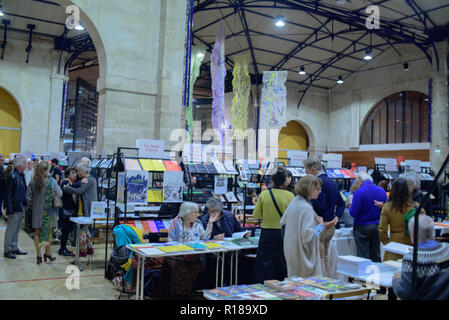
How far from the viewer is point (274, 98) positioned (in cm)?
1291

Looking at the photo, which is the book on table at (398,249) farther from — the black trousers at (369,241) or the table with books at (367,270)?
the black trousers at (369,241)

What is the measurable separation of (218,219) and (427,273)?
2.78 metres

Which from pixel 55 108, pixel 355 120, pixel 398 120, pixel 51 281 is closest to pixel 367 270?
pixel 51 281

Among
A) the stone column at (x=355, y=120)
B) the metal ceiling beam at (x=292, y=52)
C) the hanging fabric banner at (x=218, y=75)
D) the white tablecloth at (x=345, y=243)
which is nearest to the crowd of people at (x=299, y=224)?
the white tablecloth at (x=345, y=243)

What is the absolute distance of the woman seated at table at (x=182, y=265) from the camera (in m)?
4.21

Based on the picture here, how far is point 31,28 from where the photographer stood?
49.0 ft

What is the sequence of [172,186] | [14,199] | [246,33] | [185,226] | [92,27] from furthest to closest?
[246,33] → [92,27] → [14,199] → [172,186] → [185,226]

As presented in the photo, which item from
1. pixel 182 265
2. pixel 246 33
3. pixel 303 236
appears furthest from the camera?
pixel 246 33

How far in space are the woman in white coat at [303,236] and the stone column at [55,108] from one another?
14365mm

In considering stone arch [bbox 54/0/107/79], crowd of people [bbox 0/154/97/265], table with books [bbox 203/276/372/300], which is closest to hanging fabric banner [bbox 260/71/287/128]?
stone arch [bbox 54/0/107/79]

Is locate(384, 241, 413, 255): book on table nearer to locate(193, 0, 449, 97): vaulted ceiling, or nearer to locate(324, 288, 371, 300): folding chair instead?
locate(324, 288, 371, 300): folding chair

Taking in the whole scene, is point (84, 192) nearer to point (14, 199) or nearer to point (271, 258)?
point (14, 199)
